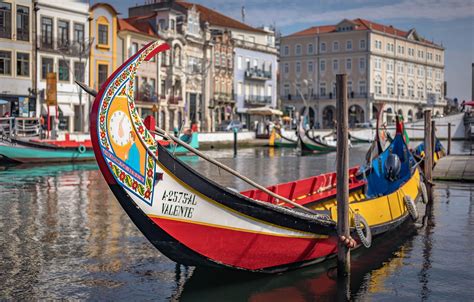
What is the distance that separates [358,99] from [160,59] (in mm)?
34656

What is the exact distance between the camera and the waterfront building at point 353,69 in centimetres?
7888

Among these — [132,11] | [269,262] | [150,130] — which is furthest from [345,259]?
[132,11]

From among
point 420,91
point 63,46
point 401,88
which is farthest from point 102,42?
point 420,91

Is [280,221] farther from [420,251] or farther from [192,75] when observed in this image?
[192,75]

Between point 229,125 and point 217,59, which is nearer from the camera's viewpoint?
point 229,125

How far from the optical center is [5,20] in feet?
127

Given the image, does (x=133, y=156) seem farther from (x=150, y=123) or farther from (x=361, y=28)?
(x=361, y=28)

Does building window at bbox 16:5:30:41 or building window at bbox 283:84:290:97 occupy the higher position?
building window at bbox 16:5:30:41

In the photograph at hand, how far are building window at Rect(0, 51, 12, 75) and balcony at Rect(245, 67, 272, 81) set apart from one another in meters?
30.1

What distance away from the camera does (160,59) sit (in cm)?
5200

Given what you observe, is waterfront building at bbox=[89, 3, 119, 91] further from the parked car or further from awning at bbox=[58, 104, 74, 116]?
the parked car

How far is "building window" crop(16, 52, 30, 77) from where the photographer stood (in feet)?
129

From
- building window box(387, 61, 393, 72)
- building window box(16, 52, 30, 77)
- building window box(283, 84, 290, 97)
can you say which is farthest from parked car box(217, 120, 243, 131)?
building window box(387, 61, 393, 72)

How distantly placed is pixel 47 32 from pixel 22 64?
10.1 ft
